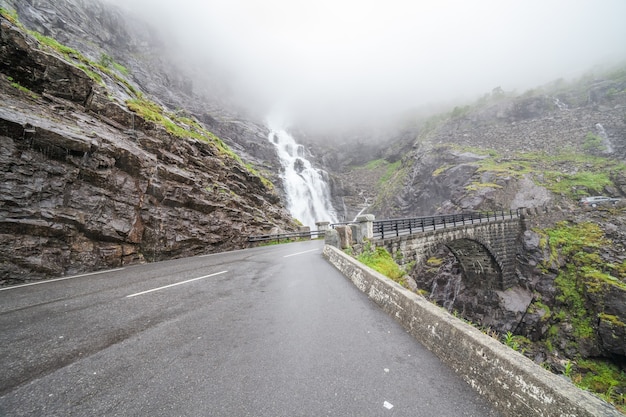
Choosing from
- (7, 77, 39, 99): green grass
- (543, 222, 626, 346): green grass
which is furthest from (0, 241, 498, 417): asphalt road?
(543, 222, 626, 346): green grass

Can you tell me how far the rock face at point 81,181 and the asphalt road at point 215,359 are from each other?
12.3 ft

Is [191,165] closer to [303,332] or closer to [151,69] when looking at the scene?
[303,332]

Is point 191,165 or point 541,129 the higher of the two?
point 541,129

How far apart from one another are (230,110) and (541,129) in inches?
2468

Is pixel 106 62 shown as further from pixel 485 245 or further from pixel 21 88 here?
pixel 485 245

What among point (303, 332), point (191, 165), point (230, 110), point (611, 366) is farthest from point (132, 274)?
point (230, 110)

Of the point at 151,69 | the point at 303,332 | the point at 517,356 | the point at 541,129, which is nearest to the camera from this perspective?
the point at 517,356

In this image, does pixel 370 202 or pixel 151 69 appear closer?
pixel 151 69

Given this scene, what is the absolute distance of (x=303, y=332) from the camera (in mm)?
3672

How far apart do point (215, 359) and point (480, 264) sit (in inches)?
1067

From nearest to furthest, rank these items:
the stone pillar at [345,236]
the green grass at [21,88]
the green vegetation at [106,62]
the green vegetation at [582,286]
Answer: the green grass at [21,88] → the stone pillar at [345,236] → the green vegetation at [582,286] → the green vegetation at [106,62]

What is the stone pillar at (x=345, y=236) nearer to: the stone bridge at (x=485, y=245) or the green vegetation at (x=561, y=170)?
the stone bridge at (x=485, y=245)

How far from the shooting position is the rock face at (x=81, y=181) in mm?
7875

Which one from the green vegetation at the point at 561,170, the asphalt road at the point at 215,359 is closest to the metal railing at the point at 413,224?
the green vegetation at the point at 561,170
